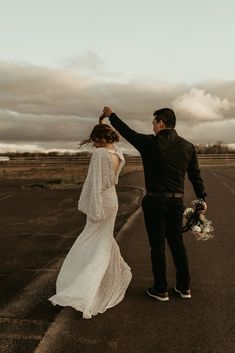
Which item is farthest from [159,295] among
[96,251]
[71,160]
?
[71,160]

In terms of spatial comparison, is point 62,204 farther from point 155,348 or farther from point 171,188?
point 155,348

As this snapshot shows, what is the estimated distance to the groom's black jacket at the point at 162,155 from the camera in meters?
5.13

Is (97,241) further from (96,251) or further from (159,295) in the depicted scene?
(159,295)

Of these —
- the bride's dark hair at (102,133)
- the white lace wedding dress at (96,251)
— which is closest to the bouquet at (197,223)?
the white lace wedding dress at (96,251)

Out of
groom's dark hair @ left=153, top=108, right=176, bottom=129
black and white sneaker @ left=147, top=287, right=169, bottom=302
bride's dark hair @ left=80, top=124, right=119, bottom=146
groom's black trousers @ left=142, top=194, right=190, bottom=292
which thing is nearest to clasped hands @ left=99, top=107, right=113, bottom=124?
bride's dark hair @ left=80, top=124, right=119, bottom=146

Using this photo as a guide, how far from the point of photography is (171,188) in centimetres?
536

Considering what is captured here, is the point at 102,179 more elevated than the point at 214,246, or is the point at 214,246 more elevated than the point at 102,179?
the point at 102,179

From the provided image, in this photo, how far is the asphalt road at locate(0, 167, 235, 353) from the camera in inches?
165

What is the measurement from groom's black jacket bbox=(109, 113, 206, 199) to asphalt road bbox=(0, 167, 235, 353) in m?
1.32

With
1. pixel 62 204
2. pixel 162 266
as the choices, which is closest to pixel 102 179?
pixel 162 266

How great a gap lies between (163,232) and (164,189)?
49 cm

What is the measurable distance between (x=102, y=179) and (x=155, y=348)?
1.86 metres

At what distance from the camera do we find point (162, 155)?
17.3ft

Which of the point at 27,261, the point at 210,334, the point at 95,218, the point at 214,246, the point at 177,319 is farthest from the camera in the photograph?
the point at 214,246
